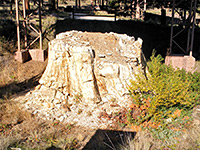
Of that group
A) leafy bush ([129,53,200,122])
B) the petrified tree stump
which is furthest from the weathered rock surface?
leafy bush ([129,53,200,122])

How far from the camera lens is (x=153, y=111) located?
7.25 metres

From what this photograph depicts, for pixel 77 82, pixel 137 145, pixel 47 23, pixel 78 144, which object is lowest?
pixel 78 144

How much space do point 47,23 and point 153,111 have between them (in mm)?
13557

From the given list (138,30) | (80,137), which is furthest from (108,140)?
(138,30)

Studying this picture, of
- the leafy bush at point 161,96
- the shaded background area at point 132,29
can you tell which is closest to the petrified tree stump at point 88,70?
the leafy bush at point 161,96

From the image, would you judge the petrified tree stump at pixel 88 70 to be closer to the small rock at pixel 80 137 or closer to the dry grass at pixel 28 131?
the dry grass at pixel 28 131

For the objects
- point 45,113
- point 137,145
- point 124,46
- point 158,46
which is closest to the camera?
point 137,145

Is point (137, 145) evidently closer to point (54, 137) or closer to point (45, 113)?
point (54, 137)

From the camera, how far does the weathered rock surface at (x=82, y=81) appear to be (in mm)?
8359

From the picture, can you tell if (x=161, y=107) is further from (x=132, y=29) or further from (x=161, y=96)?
(x=132, y=29)

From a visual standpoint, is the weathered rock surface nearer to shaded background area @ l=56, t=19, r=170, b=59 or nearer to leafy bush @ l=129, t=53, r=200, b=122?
leafy bush @ l=129, t=53, r=200, b=122

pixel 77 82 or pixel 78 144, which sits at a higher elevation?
pixel 77 82

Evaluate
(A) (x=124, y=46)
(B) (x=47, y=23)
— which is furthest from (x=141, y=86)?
(B) (x=47, y=23)

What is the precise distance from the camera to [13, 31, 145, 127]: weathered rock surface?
836cm
